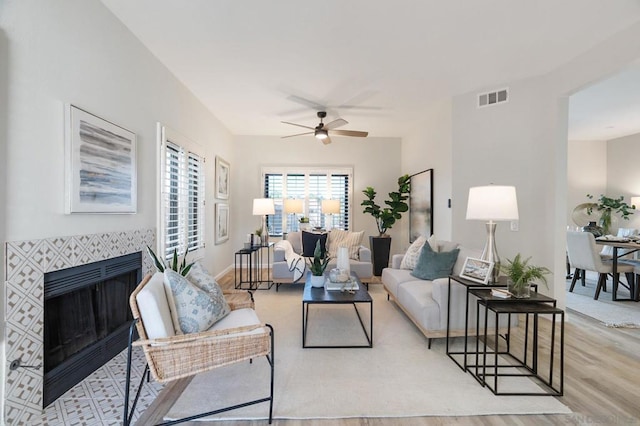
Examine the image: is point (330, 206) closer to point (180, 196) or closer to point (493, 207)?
point (180, 196)

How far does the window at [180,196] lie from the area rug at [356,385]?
1.76 metres

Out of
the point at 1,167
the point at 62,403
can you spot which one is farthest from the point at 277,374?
the point at 1,167

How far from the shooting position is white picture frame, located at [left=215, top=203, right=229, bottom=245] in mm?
5157

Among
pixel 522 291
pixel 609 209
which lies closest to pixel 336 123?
pixel 522 291

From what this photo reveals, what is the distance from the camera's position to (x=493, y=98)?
3.85 meters

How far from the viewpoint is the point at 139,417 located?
1795 mm

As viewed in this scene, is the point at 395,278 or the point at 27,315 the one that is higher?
the point at 27,315

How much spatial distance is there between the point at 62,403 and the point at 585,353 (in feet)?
13.6

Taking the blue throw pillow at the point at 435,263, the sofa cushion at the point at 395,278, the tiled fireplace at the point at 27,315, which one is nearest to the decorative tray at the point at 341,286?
the sofa cushion at the point at 395,278

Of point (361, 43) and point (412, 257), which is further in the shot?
point (412, 257)

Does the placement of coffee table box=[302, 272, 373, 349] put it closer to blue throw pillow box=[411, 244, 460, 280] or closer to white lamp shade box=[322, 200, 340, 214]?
blue throw pillow box=[411, 244, 460, 280]

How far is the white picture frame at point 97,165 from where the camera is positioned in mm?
1993

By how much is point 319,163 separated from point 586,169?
6.16 meters

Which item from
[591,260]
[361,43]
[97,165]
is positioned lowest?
[591,260]
